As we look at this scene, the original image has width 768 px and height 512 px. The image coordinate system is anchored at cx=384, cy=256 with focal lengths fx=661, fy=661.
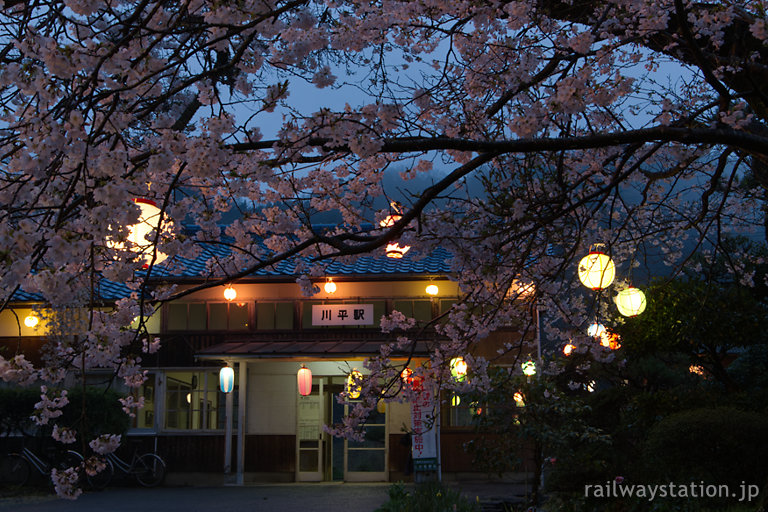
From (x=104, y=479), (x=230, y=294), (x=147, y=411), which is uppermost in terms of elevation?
(x=230, y=294)

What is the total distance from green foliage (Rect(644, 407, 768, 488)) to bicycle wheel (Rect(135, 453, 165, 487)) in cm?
1119

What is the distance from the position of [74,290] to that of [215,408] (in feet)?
43.1

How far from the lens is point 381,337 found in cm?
1557

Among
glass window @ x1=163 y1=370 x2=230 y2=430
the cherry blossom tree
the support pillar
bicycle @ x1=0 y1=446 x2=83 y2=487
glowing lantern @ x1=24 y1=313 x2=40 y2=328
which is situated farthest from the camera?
glass window @ x1=163 y1=370 x2=230 y2=430

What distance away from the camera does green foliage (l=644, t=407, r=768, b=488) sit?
696 centimetres

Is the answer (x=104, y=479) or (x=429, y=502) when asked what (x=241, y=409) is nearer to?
(x=104, y=479)

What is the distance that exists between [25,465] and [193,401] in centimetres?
369

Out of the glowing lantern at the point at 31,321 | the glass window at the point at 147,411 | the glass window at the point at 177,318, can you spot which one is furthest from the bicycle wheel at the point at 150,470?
the glowing lantern at the point at 31,321

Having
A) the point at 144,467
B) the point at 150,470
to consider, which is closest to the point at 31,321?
the point at 144,467

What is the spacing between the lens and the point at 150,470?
579 inches

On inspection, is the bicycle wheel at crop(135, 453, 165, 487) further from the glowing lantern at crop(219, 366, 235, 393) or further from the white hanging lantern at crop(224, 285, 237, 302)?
the white hanging lantern at crop(224, 285, 237, 302)

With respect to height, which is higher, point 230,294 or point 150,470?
point 230,294

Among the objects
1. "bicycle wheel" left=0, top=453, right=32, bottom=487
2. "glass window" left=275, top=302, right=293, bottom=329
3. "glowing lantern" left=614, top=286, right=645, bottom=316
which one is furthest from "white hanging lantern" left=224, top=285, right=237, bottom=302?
"glowing lantern" left=614, top=286, right=645, bottom=316

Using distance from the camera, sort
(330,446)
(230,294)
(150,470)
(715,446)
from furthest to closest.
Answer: (330,446), (230,294), (150,470), (715,446)
